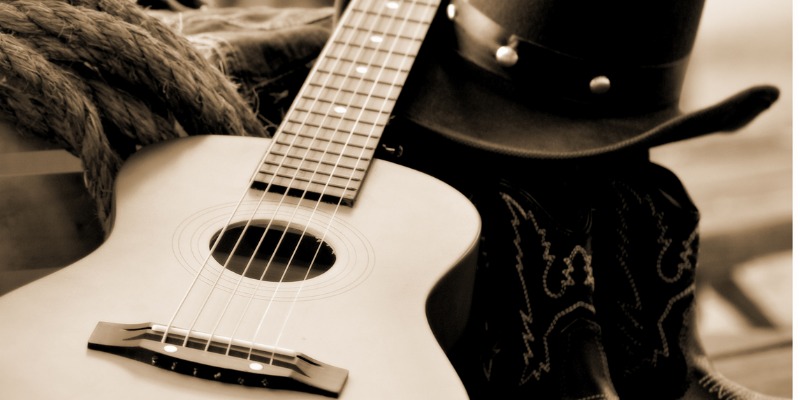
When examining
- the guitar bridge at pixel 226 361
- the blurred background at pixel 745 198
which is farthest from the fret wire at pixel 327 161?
the blurred background at pixel 745 198

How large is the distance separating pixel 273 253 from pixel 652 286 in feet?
1.36

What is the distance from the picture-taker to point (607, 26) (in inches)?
29.1

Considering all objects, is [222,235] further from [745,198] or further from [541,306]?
[745,198]

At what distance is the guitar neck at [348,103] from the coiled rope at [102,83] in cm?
8

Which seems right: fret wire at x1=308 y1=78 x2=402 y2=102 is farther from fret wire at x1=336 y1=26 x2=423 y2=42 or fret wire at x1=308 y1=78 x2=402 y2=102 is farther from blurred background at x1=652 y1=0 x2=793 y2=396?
blurred background at x1=652 y1=0 x2=793 y2=396

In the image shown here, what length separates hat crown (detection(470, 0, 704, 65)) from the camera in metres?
0.74

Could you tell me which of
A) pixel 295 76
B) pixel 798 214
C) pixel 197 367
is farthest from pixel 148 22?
pixel 798 214

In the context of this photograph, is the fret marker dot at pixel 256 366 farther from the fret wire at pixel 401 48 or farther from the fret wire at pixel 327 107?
the fret wire at pixel 401 48

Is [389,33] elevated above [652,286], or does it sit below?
above

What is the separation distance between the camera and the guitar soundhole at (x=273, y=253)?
1.92 ft

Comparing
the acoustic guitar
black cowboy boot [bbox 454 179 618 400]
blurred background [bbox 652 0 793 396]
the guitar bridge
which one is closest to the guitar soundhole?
the acoustic guitar

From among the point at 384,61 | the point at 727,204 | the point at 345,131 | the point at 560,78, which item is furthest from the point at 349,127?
the point at 727,204

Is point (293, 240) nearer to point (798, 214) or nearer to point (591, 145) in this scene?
point (591, 145)

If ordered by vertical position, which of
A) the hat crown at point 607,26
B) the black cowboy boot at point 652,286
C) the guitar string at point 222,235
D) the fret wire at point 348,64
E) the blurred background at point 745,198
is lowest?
the blurred background at point 745,198
